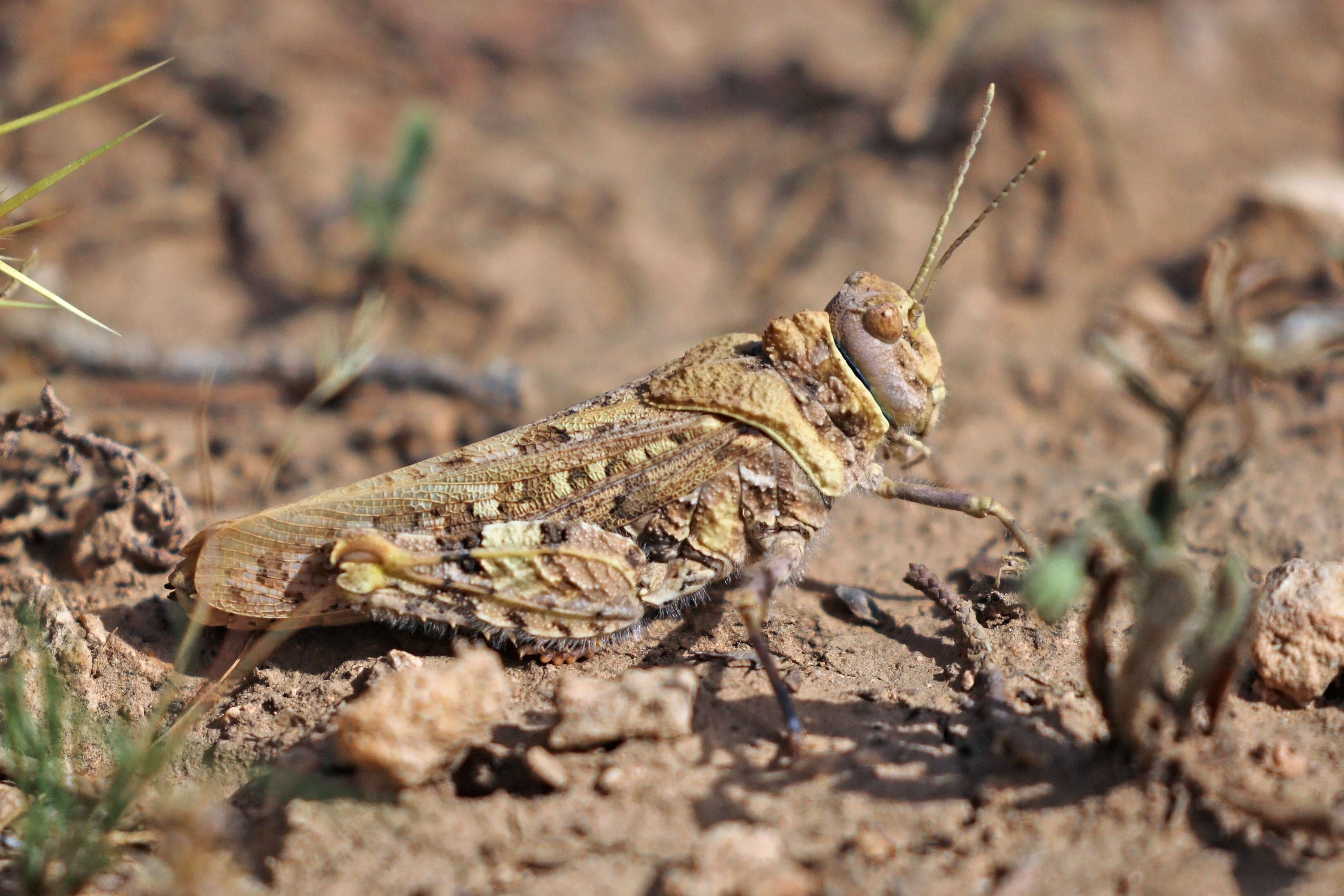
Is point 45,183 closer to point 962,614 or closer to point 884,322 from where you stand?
point 884,322

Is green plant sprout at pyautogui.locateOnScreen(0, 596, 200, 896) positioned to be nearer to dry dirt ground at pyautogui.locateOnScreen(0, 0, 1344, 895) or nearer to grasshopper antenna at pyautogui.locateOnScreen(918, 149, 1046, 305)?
dry dirt ground at pyautogui.locateOnScreen(0, 0, 1344, 895)

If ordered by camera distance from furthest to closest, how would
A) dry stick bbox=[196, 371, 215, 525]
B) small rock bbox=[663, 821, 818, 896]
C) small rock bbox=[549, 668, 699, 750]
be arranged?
dry stick bbox=[196, 371, 215, 525] < small rock bbox=[549, 668, 699, 750] < small rock bbox=[663, 821, 818, 896]

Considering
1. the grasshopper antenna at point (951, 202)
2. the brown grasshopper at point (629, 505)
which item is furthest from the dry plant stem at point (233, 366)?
the grasshopper antenna at point (951, 202)

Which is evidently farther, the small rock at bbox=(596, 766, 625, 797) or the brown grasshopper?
the brown grasshopper

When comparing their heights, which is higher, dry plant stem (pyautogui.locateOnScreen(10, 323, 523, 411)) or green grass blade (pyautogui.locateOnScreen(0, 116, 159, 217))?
dry plant stem (pyautogui.locateOnScreen(10, 323, 523, 411))

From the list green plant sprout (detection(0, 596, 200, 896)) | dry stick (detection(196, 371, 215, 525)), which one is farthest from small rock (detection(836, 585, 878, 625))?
dry stick (detection(196, 371, 215, 525))
